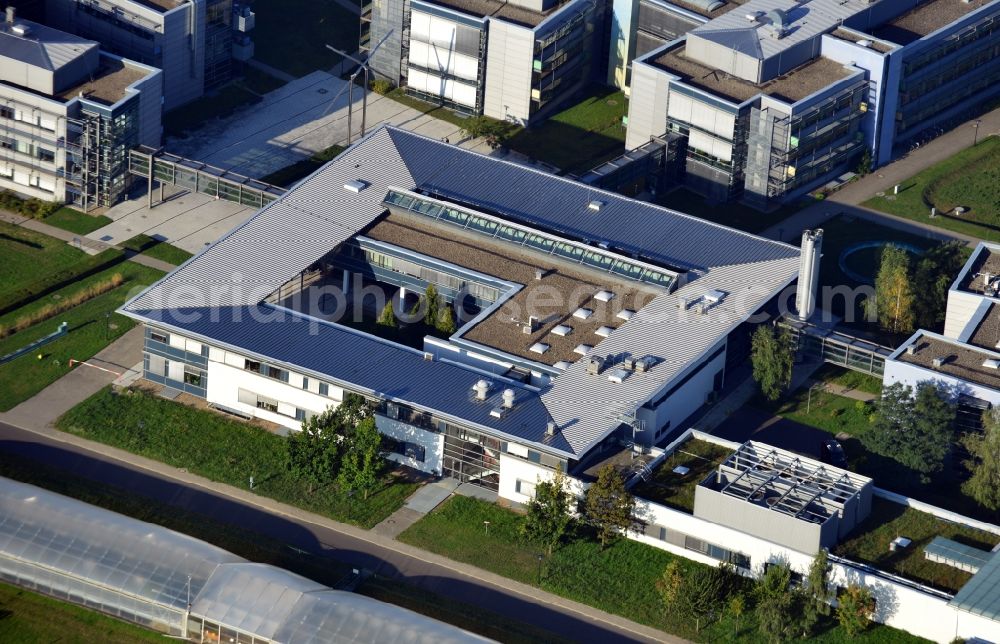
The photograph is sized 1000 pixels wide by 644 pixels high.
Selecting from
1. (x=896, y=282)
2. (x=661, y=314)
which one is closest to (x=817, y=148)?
(x=896, y=282)

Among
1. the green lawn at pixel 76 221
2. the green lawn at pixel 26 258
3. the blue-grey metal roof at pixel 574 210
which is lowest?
the green lawn at pixel 26 258

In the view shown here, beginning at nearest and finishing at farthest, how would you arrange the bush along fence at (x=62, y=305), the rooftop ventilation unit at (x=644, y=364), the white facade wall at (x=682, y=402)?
the white facade wall at (x=682, y=402) → the rooftop ventilation unit at (x=644, y=364) → the bush along fence at (x=62, y=305)

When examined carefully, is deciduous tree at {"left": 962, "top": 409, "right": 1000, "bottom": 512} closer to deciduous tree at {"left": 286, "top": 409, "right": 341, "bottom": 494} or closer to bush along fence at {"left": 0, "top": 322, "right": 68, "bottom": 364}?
deciduous tree at {"left": 286, "top": 409, "right": 341, "bottom": 494}

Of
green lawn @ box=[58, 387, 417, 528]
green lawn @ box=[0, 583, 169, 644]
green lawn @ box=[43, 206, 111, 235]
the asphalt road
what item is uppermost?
green lawn @ box=[43, 206, 111, 235]

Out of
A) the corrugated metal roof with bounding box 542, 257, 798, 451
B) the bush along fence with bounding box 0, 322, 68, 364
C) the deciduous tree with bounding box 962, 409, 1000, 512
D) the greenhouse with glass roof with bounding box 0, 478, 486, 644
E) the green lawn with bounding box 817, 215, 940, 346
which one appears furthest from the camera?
the green lawn with bounding box 817, 215, 940, 346

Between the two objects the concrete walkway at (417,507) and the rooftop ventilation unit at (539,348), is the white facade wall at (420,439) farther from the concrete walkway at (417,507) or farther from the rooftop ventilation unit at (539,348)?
the rooftop ventilation unit at (539,348)

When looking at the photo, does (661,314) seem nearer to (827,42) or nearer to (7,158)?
(827,42)

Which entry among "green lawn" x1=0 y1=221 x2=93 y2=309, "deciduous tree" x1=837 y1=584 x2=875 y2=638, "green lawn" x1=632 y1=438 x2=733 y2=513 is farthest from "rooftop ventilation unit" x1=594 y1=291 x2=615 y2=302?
"green lawn" x1=0 y1=221 x2=93 y2=309

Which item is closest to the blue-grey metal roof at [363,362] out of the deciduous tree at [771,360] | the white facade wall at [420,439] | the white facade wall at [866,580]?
the white facade wall at [420,439]
